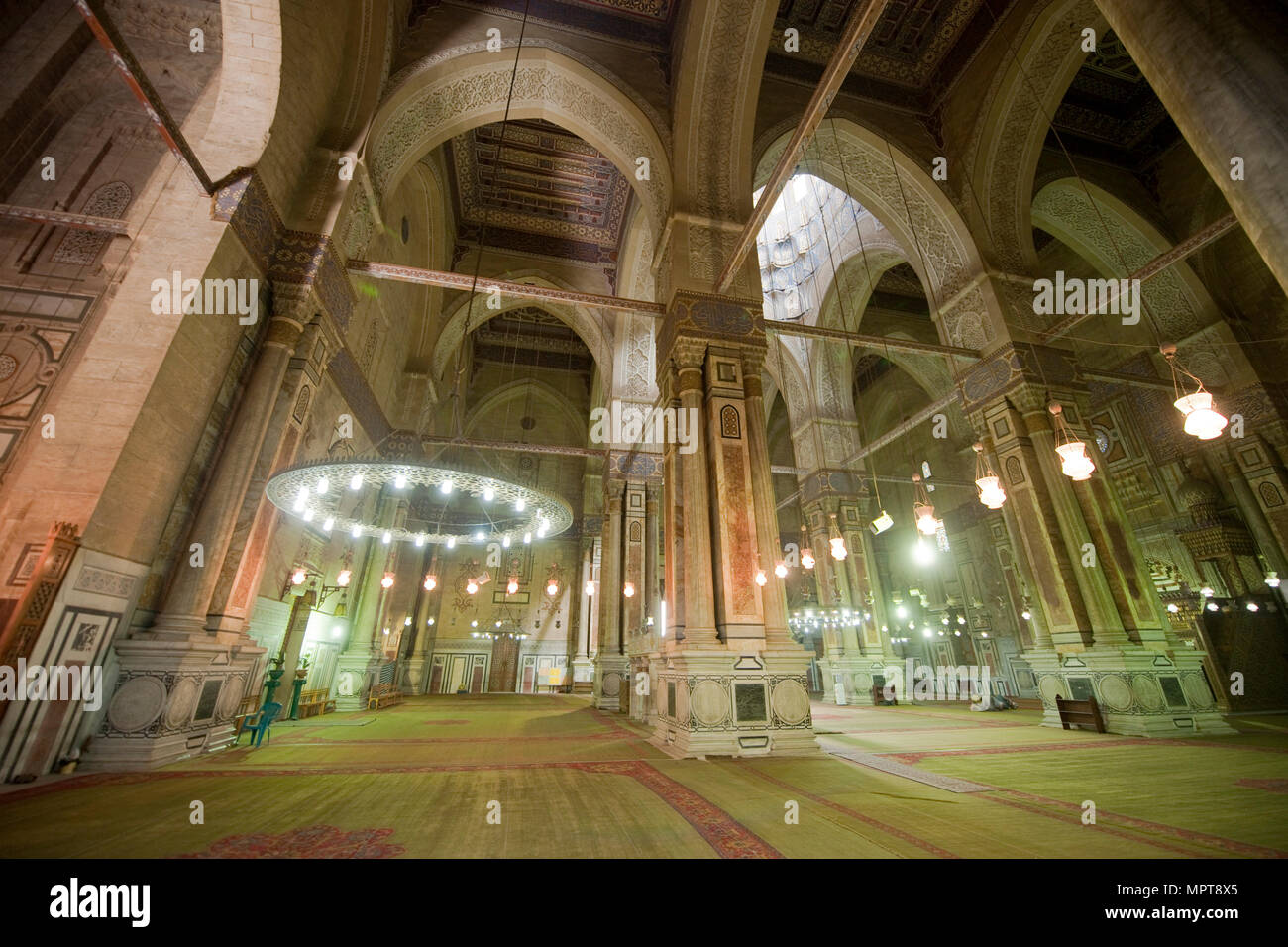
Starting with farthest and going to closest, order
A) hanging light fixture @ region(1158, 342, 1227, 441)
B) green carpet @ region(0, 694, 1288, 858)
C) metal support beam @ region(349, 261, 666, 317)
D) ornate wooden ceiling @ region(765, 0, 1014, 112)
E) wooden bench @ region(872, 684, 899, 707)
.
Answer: wooden bench @ region(872, 684, 899, 707)
ornate wooden ceiling @ region(765, 0, 1014, 112)
metal support beam @ region(349, 261, 666, 317)
hanging light fixture @ region(1158, 342, 1227, 441)
green carpet @ region(0, 694, 1288, 858)

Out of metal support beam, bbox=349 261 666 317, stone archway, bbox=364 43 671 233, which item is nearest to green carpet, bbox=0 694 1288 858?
metal support beam, bbox=349 261 666 317

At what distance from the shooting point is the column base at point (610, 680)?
9.85 meters

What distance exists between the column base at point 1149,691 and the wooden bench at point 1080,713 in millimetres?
134

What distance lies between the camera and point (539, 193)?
11.2 meters

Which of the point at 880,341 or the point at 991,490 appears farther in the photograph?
the point at 880,341

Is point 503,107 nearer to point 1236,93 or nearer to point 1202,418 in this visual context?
point 1236,93

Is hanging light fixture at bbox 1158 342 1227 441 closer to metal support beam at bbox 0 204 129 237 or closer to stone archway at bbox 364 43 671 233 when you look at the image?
stone archway at bbox 364 43 671 233

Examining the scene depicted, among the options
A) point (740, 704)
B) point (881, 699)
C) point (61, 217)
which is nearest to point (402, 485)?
point (61, 217)

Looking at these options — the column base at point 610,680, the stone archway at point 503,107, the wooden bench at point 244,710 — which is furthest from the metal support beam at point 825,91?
the column base at point 610,680

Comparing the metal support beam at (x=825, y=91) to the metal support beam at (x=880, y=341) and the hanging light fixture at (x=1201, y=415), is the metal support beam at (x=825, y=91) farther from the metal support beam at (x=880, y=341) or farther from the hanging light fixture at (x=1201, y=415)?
the hanging light fixture at (x=1201, y=415)

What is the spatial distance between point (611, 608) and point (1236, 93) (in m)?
10.3

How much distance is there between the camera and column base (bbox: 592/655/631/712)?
388 inches

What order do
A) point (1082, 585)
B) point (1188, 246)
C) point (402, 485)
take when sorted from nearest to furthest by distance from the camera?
point (1188, 246) < point (402, 485) < point (1082, 585)

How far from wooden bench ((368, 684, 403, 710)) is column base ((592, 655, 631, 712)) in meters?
4.27
